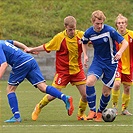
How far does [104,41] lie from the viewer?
10594 millimetres

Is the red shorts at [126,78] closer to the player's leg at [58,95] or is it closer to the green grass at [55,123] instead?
the green grass at [55,123]

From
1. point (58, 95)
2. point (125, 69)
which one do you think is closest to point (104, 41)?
point (58, 95)

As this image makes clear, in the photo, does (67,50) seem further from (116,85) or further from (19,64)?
(116,85)

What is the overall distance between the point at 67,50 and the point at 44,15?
13010 mm

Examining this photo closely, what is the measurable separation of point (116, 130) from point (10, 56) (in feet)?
7.37

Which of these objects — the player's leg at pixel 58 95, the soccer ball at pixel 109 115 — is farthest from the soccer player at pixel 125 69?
the player's leg at pixel 58 95

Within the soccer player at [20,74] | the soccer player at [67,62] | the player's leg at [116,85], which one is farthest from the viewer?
the player's leg at [116,85]

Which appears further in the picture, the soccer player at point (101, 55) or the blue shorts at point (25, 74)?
the soccer player at point (101, 55)

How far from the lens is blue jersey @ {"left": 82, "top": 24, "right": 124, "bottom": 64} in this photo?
34.7 ft

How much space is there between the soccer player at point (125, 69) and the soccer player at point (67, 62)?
1.13m

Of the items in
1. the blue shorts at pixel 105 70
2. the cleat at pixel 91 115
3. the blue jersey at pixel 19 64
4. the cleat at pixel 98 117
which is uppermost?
the blue jersey at pixel 19 64

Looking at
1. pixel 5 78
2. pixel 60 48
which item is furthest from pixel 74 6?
pixel 60 48

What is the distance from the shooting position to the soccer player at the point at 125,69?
1217cm

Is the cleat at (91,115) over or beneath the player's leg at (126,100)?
over
